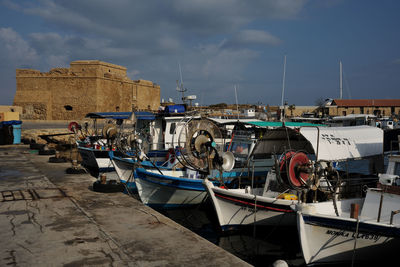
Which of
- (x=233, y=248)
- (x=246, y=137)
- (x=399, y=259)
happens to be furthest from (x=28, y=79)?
(x=399, y=259)

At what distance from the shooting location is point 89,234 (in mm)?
6715

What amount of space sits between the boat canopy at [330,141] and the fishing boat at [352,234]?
2.00 metres

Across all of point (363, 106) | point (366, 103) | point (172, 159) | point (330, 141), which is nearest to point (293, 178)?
point (330, 141)

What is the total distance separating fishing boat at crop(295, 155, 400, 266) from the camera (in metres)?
6.60

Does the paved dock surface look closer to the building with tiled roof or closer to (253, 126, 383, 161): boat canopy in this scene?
(253, 126, 383, 161): boat canopy

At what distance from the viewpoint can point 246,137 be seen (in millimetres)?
12531

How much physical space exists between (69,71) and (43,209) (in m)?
46.5

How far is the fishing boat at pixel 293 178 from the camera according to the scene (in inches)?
312

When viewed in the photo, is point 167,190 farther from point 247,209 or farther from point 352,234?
point 352,234

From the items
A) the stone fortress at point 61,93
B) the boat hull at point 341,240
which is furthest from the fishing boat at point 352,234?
the stone fortress at point 61,93

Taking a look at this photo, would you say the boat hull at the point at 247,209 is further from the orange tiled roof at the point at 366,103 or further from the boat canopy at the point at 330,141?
the orange tiled roof at the point at 366,103

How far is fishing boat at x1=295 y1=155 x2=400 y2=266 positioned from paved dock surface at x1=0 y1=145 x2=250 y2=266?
2.00m

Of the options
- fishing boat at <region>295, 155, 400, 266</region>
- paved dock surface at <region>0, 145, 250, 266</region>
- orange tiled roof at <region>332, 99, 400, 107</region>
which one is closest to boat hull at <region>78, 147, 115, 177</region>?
paved dock surface at <region>0, 145, 250, 266</region>

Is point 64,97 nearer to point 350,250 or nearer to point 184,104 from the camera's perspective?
point 184,104
